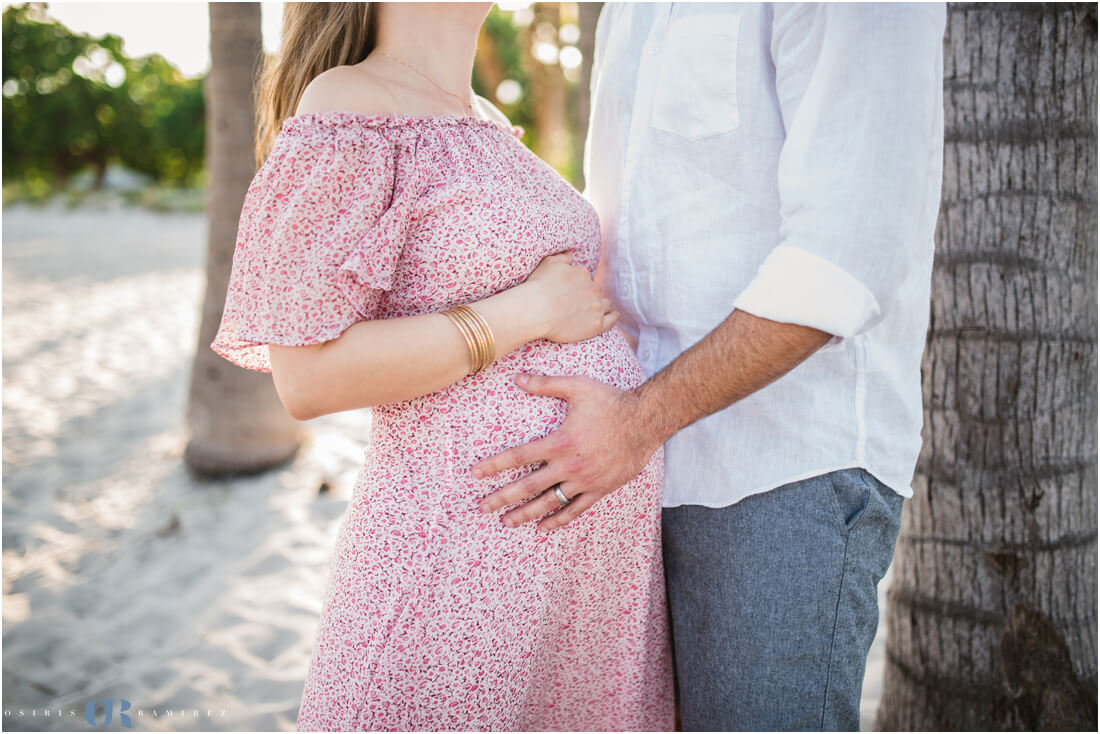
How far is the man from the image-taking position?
1.16 metres

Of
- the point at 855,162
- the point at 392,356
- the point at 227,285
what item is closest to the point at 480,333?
the point at 392,356

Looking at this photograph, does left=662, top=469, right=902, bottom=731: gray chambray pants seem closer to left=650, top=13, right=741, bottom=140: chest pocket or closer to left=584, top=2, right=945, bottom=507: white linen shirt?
left=584, top=2, right=945, bottom=507: white linen shirt

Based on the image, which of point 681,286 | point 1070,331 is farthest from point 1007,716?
point 681,286

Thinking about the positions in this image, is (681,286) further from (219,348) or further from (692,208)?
(219,348)

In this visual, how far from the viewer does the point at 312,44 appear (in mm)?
1420

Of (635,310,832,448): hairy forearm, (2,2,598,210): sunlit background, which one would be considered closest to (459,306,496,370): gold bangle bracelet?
(635,310,832,448): hairy forearm

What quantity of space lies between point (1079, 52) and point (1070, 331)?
706mm

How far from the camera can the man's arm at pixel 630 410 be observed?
1236 mm

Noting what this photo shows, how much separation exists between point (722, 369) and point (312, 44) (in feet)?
3.05

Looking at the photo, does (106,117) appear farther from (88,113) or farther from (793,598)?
(793,598)

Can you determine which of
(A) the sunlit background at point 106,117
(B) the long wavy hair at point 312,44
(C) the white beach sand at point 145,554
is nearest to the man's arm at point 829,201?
(B) the long wavy hair at point 312,44

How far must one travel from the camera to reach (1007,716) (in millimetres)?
2201

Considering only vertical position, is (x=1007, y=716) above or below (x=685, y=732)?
below

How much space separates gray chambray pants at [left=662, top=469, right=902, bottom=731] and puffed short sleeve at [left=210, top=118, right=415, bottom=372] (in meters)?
0.73
